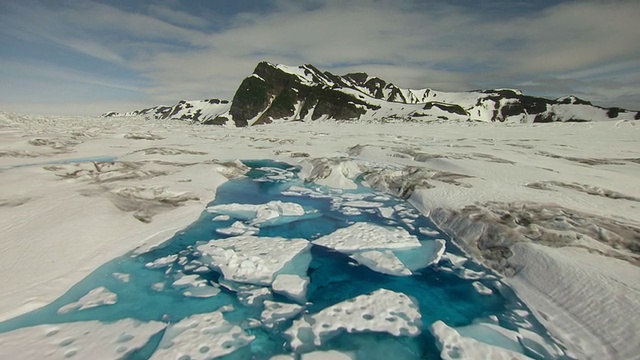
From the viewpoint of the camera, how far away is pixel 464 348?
4426mm

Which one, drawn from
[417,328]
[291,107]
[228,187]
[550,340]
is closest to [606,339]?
[550,340]

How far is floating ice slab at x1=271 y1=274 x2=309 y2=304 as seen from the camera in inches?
226

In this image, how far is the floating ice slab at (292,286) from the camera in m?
5.74

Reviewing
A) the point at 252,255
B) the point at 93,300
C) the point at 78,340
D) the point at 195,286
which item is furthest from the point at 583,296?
the point at 93,300

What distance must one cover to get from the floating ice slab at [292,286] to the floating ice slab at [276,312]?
0.26 metres

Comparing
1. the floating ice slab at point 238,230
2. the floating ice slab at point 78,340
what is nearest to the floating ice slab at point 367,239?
the floating ice slab at point 238,230

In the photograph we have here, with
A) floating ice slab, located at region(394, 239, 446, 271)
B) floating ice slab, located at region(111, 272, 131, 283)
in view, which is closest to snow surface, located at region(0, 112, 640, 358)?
floating ice slab, located at region(111, 272, 131, 283)

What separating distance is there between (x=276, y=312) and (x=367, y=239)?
3648 millimetres

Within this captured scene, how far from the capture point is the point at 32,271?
5.66 metres

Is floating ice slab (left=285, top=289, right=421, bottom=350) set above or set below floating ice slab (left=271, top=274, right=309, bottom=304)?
below

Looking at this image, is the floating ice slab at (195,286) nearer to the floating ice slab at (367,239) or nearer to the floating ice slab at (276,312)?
the floating ice slab at (276,312)

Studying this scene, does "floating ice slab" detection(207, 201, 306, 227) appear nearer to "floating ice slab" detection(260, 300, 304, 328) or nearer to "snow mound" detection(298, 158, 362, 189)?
"snow mound" detection(298, 158, 362, 189)

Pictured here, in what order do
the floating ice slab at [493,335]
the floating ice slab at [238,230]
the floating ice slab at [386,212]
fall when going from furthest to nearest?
the floating ice slab at [386,212], the floating ice slab at [238,230], the floating ice slab at [493,335]

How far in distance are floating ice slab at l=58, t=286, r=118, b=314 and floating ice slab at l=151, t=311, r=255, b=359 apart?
1.57 m
